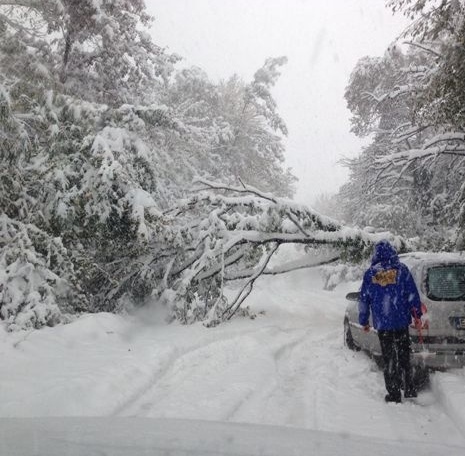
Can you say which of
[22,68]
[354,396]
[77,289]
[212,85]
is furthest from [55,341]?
[212,85]

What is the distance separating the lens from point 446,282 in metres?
6.24

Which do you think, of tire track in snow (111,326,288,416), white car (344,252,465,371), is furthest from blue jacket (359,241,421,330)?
tire track in snow (111,326,288,416)

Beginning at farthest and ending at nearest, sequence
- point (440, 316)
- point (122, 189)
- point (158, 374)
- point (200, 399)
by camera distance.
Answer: point (122, 189) < point (158, 374) < point (440, 316) < point (200, 399)

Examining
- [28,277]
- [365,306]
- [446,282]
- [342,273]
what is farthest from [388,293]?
[342,273]

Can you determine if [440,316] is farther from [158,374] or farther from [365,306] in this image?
[158,374]

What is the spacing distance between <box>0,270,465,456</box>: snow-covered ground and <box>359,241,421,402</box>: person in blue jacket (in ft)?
1.12

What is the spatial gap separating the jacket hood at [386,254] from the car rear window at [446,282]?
727mm

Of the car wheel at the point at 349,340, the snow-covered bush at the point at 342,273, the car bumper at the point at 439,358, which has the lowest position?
the snow-covered bush at the point at 342,273

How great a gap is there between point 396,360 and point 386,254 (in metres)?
1.23

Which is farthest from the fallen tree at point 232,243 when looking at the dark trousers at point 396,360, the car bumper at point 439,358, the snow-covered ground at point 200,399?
the dark trousers at point 396,360

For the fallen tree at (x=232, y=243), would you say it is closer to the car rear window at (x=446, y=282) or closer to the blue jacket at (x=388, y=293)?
the car rear window at (x=446, y=282)

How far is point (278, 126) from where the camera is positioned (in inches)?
1036

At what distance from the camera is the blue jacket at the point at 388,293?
5695mm

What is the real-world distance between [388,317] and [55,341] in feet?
15.3
